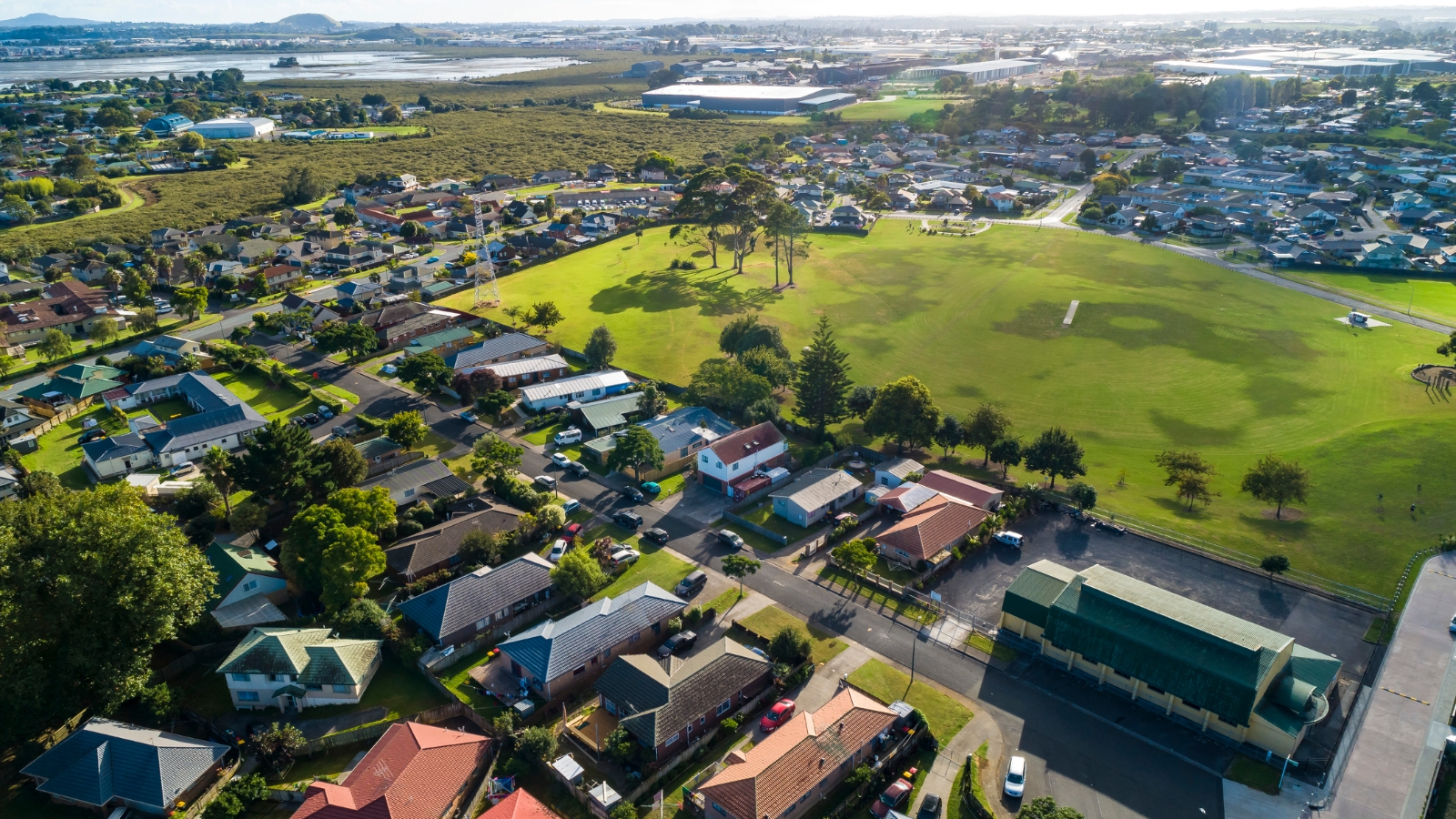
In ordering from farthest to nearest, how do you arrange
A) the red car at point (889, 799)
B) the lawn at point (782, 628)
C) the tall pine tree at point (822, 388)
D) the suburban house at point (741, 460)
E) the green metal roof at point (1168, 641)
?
the tall pine tree at point (822, 388), the suburban house at point (741, 460), the lawn at point (782, 628), the green metal roof at point (1168, 641), the red car at point (889, 799)

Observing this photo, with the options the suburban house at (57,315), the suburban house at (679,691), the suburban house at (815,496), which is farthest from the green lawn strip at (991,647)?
the suburban house at (57,315)

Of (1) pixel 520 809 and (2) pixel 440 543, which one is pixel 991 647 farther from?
(2) pixel 440 543

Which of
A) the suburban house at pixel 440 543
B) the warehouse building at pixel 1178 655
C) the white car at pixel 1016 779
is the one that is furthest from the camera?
the suburban house at pixel 440 543

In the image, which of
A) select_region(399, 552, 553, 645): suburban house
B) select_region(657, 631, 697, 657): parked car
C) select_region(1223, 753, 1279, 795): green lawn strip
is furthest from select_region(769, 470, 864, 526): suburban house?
select_region(1223, 753, 1279, 795): green lawn strip

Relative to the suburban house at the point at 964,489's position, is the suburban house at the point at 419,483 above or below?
above

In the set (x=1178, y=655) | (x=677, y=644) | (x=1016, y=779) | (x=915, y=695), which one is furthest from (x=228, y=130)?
(x=1178, y=655)

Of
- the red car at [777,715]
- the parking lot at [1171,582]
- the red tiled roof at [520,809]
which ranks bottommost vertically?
the parking lot at [1171,582]

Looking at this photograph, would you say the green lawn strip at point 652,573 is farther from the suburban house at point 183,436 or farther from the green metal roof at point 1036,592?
the suburban house at point 183,436
